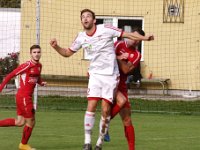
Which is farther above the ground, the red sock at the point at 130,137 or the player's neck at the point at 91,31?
the player's neck at the point at 91,31

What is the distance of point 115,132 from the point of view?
1504 centimetres

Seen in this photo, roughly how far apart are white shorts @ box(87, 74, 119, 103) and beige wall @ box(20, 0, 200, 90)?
1385 cm

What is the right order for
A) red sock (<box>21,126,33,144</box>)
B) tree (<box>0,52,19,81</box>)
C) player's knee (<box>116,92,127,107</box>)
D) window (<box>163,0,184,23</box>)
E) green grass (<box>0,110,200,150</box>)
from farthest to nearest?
tree (<box>0,52,19,81</box>), window (<box>163,0,184,23</box>), green grass (<box>0,110,200,150</box>), red sock (<box>21,126,33,144</box>), player's knee (<box>116,92,127,107</box>)

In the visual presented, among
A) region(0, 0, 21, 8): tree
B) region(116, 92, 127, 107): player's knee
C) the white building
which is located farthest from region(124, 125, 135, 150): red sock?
region(0, 0, 21, 8): tree

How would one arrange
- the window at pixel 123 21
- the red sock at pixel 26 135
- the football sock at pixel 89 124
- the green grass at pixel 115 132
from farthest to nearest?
1. the window at pixel 123 21
2. the green grass at pixel 115 132
3. the red sock at pixel 26 135
4. the football sock at pixel 89 124

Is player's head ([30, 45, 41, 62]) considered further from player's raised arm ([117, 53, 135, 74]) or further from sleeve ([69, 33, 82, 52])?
player's raised arm ([117, 53, 135, 74])

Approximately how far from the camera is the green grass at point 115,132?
498 inches

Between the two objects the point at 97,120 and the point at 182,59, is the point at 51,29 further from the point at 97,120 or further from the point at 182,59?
the point at 97,120

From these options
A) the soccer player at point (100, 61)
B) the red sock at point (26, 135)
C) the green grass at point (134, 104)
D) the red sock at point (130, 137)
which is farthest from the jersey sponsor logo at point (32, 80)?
the green grass at point (134, 104)

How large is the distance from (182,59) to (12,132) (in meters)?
11.7

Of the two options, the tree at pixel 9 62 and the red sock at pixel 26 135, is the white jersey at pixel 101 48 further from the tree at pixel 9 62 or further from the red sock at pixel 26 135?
the tree at pixel 9 62

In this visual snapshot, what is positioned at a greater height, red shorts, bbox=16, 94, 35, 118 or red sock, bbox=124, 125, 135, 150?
red shorts, bbox=16, 94, 35, 118

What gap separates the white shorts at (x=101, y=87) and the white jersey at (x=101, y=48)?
3.1 inches

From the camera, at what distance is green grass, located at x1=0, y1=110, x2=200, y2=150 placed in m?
12.6
